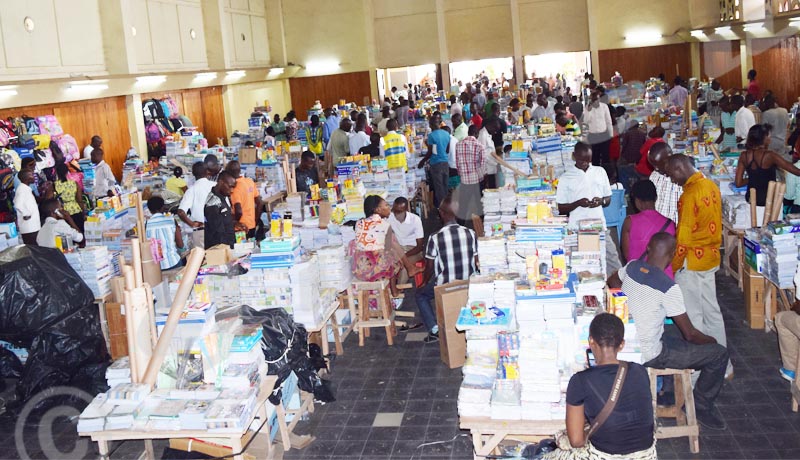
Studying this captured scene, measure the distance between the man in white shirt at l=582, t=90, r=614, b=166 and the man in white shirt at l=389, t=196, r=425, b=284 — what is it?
676 cm

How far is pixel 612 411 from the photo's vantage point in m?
4.43

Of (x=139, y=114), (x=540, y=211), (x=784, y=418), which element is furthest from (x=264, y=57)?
(x=784, y=418)

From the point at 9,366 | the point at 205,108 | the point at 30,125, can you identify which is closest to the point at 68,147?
the point at 30,125

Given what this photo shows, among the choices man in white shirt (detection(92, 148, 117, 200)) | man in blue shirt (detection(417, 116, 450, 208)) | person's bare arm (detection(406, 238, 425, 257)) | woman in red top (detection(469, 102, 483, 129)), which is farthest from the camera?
woman in red top (detection(469, 102, 483, 129))

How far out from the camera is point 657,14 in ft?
85.1

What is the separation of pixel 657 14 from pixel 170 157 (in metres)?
17.0

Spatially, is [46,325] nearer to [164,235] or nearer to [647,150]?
[164,235]

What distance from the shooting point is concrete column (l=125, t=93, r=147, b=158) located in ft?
61.0

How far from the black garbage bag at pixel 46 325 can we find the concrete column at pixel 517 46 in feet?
69.3

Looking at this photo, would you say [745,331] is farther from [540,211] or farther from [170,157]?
[170,157]

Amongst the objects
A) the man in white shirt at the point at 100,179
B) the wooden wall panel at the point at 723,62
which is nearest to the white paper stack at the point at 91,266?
the man in white shirt at the point at 100,179

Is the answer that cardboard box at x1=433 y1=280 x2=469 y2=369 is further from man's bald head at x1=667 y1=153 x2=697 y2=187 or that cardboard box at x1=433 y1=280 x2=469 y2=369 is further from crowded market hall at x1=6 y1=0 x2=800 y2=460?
man's bald head at x1=667 y1=153 x2=697 y2=187

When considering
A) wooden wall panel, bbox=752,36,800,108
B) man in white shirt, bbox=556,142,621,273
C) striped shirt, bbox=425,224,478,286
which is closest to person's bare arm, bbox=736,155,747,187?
man in white shirt, bbox=556,142,621,273

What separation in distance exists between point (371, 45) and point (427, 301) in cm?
2049
